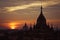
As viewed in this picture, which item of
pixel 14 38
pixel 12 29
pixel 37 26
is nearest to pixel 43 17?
pixel 37 26

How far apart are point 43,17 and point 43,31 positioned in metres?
6.87

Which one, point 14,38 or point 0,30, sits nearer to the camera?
point 14,38

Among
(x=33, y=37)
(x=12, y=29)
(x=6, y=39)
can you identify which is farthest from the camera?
(x=12, y=29)

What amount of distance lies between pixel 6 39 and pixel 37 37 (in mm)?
11724

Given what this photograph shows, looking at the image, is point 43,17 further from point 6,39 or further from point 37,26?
point 6,39

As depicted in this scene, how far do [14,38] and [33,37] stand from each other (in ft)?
42.8

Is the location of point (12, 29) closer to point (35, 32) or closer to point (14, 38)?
point (14, 38)

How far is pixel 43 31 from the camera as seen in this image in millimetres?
98438

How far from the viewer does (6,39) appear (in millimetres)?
106062

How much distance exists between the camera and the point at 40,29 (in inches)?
3898

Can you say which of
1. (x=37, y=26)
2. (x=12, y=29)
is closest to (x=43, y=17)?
(x=37, y=26)

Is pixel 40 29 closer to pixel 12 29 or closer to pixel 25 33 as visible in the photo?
pixel 25 33

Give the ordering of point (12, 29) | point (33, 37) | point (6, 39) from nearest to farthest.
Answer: point (33, 37) → point (6, 39) → point (12, 29)

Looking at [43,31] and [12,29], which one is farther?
[12,29]
